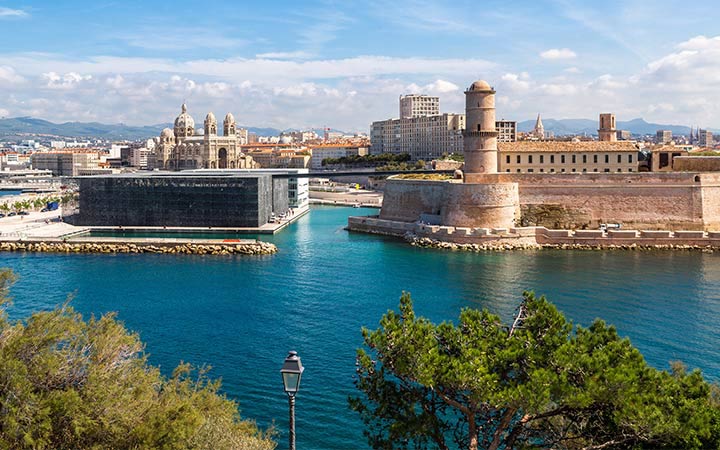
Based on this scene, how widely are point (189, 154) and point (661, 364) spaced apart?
92749mm

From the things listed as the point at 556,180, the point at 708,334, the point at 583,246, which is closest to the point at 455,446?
the point at 708,334

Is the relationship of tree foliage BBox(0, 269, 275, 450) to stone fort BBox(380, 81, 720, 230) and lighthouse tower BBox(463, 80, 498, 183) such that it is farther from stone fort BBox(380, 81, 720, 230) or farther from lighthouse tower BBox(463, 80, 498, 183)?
lighthouse tower BBox(463, 80, 498, 183)

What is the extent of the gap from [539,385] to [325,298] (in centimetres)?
1777

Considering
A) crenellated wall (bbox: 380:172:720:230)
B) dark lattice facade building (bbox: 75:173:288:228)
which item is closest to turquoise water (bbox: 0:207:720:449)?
crenellated wall (bbox: 380:172:720:230)

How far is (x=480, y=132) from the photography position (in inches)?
1634

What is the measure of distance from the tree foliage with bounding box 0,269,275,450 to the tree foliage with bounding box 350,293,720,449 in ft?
8.15

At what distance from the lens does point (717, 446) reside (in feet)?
29.9

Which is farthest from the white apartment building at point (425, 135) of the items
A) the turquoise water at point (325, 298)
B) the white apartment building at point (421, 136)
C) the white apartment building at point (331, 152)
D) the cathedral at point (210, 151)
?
the turquoise water at point (325, 298)

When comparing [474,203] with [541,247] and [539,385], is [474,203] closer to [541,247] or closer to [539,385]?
[541,247]

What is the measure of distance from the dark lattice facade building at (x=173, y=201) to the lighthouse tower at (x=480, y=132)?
15.1 meters

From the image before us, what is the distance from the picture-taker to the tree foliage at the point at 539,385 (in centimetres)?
911

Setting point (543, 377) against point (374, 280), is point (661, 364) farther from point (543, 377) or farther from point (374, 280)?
point (374, 280)

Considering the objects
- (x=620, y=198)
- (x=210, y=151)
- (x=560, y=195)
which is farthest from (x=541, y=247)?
(x=210, y=151)

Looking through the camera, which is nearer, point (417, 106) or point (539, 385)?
point (539, 385)
